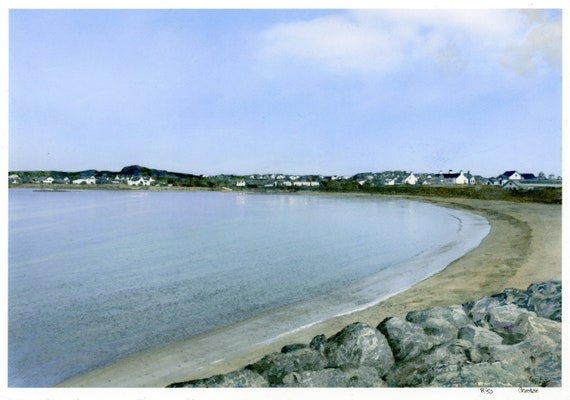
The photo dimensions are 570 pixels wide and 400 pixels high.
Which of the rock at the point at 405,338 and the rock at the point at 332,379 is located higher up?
the rock at the point at 405,338

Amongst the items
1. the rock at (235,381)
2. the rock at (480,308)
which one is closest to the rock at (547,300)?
the rock at (480,308)

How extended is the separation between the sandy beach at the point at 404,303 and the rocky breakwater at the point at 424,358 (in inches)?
41.0

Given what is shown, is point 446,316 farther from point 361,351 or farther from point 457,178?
point 457,178

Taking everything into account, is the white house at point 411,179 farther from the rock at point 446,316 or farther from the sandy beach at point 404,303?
the rock at point 446,316

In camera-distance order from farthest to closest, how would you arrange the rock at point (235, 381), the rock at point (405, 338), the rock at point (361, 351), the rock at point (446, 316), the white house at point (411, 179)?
the white house at point (411, 179), the rock at point (446, 316), the rock at point (405, 338), the rock at point (361, 351), the rock at point (235, 381)

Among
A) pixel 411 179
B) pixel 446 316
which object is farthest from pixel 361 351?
pixel 411 179

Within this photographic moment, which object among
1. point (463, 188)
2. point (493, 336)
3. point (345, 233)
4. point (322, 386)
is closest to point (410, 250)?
point (345, 233)

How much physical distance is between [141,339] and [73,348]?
1.12 metres

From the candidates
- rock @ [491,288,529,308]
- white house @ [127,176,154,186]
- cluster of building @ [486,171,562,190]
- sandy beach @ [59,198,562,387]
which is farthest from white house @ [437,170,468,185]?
white house @ [127,176,154,186]

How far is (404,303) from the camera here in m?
9.42

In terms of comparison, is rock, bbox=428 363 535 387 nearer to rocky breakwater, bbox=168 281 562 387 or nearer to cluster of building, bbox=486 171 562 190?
rocky breakwater, bbox=168 281 562 387

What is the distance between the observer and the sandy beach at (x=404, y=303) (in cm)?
675

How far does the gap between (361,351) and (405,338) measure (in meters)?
0.66

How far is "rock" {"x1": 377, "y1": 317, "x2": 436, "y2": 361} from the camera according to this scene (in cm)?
591
